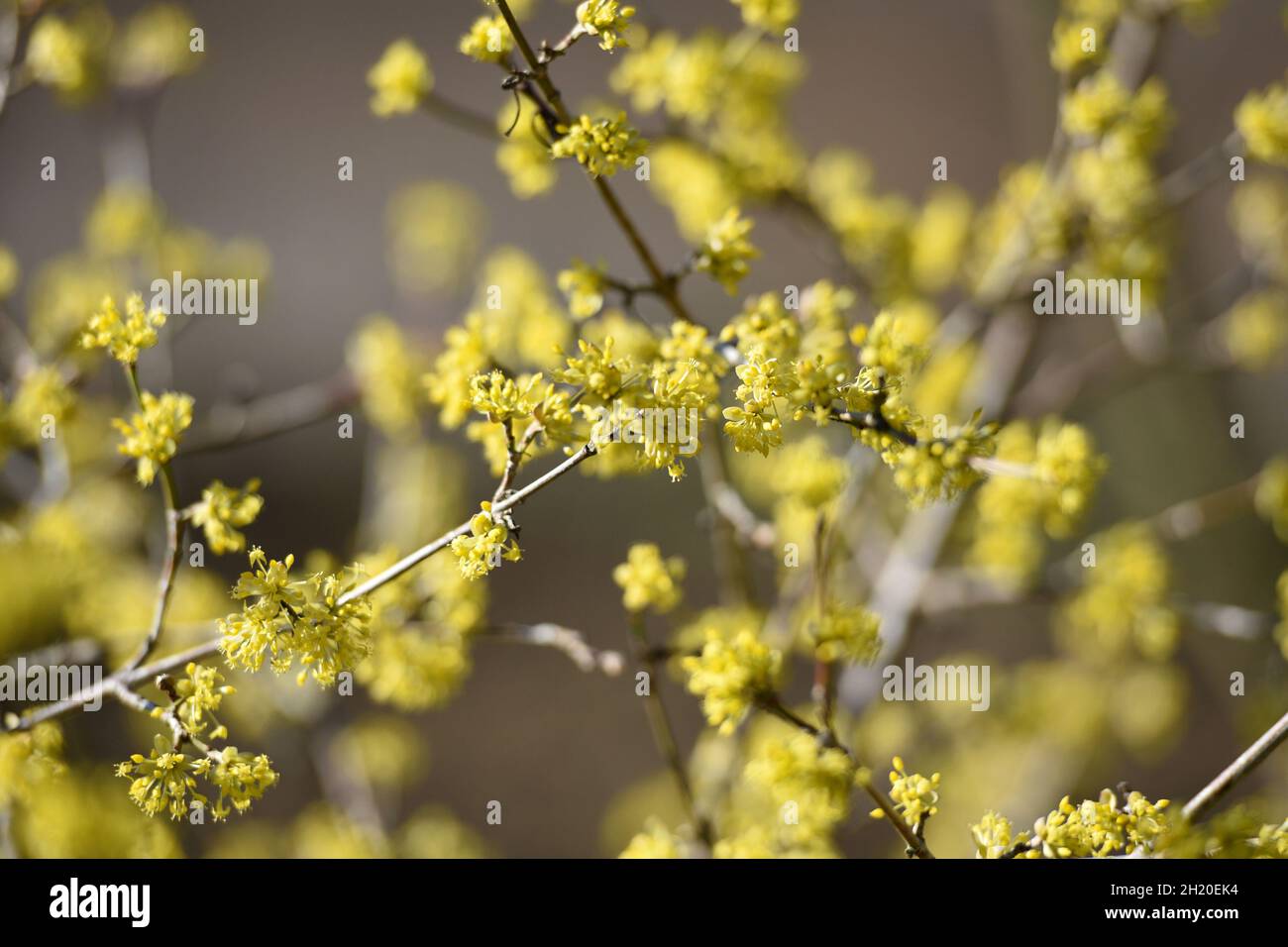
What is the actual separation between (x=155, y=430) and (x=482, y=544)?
0.30m

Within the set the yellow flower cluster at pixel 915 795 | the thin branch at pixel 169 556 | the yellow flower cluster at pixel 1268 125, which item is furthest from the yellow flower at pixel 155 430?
the yellow flower cluster at pixel 1268 125

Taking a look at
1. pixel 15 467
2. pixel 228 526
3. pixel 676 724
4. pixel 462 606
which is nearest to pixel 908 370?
pixel 462 606

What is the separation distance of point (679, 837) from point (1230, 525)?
1.49 meters

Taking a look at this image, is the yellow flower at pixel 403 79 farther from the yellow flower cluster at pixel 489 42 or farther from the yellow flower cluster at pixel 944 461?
the yellow flower cluster at pixel 944 461

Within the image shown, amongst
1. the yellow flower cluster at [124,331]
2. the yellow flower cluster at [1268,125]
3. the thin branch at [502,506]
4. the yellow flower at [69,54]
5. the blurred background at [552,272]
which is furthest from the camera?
the blurred background at [552,272]

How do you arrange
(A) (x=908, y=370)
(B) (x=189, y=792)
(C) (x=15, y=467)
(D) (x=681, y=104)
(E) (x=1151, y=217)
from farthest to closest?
(C) (x=15, y=467), (E) (x=1151, y=217), (D) (x=681, y=104), (A) (x=908, y=370), (B) (x=189, y=792)

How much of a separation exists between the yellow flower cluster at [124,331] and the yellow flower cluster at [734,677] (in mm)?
496

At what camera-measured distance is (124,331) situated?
0.75 m

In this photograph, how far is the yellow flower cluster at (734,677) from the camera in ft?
2.45

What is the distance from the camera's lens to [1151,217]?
4.07 ft

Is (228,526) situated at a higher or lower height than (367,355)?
lower

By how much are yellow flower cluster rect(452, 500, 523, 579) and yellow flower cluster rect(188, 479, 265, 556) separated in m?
0.20

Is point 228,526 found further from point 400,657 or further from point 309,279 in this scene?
point 309,279

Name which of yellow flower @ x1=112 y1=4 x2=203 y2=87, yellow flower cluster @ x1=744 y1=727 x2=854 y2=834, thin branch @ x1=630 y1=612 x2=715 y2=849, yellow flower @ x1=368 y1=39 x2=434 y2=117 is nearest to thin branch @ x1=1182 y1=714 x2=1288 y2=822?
yellow flower cluster @ x1=744 y1=727 x2=854 y2=834
